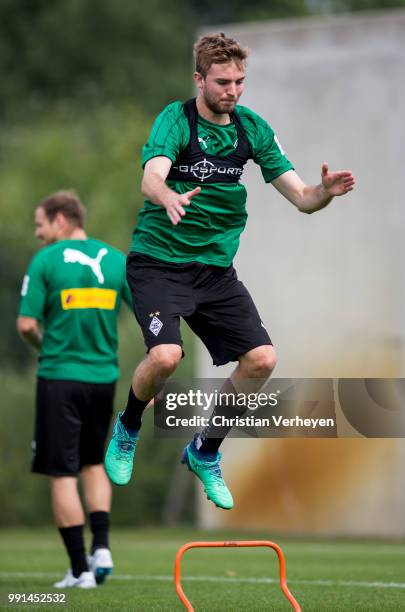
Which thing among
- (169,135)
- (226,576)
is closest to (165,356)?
(169,135)

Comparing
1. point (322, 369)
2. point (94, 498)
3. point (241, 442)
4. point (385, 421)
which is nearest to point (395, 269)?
point (322, 369)

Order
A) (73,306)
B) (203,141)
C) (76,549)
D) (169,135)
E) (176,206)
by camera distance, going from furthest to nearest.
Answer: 1. (73,306)
2. (76,549)
3. (203,141)
4. (169,135)
5. (176,206)

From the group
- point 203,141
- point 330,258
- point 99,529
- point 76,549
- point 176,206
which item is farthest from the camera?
point 330,258

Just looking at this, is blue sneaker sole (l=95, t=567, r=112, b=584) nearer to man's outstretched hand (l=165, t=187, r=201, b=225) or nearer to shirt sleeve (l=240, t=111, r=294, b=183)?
shirt sleeve (l=240, t=111, r=294, b=183)

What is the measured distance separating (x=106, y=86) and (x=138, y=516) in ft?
84.8

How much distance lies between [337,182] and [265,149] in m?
0.48

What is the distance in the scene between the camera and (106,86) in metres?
41.2

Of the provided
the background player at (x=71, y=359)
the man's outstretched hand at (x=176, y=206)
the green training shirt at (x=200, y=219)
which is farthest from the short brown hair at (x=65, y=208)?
the man's outstretched hand at (x=176, y=206)

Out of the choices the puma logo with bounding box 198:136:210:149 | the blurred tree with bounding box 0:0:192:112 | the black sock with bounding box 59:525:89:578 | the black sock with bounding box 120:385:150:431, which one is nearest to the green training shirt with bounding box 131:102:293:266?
the puma logo with bounding box 198:136:210:149

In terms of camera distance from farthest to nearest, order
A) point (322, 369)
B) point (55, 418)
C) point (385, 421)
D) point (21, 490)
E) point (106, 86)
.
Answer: point (106, 86) < point (21, 490) < point (322, 369) < point (55, 418) < point (385, 421)

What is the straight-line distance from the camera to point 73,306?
862 cm

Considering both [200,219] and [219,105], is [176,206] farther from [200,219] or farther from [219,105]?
[219,105]

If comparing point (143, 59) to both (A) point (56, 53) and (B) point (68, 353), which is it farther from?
(B) point (68, 353)

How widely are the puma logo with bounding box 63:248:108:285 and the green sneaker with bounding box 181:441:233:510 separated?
1896 millimetres
